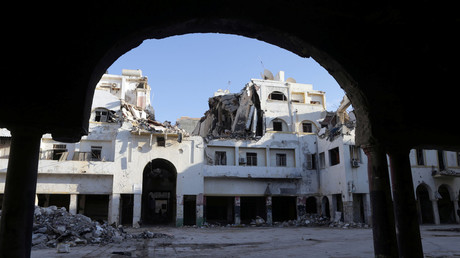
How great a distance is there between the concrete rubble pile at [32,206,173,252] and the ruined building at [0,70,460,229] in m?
8.51

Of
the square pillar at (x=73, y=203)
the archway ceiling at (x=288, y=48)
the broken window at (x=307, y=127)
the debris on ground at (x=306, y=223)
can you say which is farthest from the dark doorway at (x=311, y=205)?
the archway ceiling at (x=288, y=48)

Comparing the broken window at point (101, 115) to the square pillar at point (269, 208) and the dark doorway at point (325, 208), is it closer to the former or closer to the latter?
the square pillar at point (269, 208)

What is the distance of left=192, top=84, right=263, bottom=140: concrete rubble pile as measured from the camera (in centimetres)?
2991

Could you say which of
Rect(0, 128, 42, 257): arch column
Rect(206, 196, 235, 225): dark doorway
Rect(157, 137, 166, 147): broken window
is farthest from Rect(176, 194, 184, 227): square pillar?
Rect(0, 128, 42, 257): arch column

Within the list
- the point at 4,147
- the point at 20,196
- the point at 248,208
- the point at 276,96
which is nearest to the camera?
the point at 20,196

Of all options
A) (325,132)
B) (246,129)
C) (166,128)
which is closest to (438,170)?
(325,132)

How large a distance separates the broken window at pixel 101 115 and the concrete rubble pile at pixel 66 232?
491 inches

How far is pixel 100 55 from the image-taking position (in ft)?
13.0

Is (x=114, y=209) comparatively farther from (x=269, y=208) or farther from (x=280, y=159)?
(x=280, y=159)

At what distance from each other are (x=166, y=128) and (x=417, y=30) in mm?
22312

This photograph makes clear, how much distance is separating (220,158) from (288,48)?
23.1 metres

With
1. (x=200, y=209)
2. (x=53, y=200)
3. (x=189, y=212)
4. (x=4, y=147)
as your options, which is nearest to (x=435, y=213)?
(x=200, y=209)

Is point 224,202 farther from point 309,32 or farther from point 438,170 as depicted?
point 309,32

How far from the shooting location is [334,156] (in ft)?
89.7
